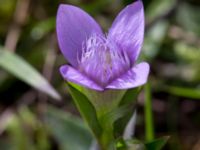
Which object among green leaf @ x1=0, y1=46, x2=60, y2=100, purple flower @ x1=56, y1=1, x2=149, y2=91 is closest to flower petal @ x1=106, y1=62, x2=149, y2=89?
purple flower @ x1=56, y1=1, x2=149, y2=91

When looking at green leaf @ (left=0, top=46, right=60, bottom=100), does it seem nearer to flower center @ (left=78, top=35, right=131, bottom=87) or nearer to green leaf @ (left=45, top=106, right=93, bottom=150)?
green leaf @ (left=45, top=106, right=93, bottom=150)

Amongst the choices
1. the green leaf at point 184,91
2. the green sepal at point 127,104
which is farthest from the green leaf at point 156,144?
the green leaf at point 184,91

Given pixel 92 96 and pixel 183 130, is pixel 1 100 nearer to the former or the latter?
pixel 183 130

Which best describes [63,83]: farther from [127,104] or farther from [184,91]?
[127,104]

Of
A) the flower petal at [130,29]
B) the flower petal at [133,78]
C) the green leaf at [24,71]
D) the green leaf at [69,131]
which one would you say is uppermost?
the flower petal at [130,29]

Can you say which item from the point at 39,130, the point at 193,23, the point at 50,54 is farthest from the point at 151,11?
the point at 39,130

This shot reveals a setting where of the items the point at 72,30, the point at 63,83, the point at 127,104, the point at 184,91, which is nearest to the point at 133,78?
the point at 127,104

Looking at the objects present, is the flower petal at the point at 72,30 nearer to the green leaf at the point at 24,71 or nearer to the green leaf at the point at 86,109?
the green leaf at the point at 86,109
